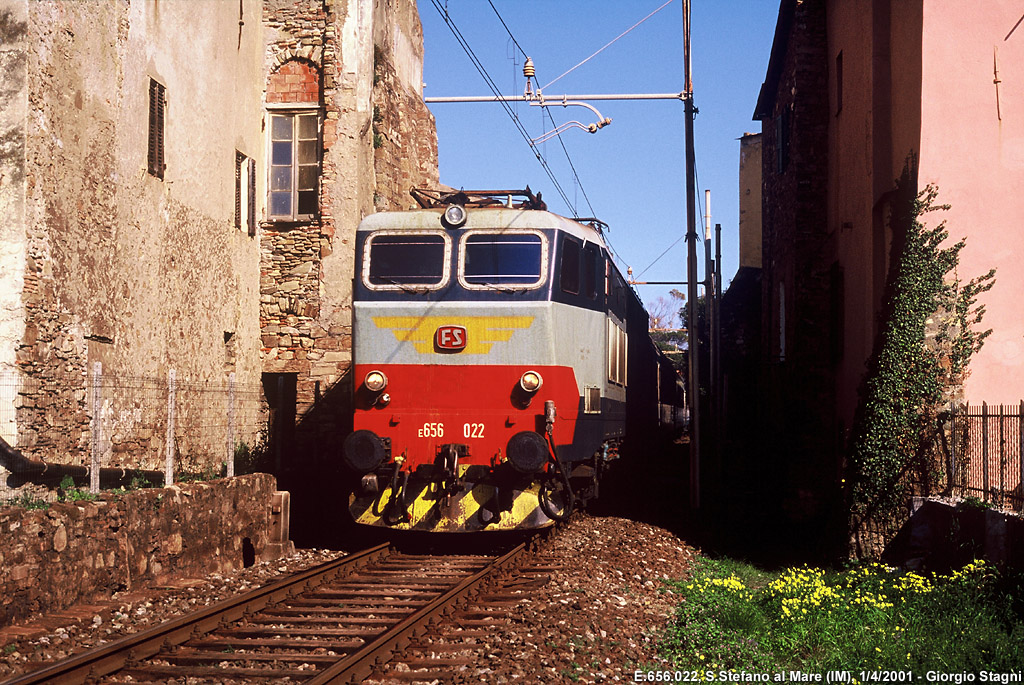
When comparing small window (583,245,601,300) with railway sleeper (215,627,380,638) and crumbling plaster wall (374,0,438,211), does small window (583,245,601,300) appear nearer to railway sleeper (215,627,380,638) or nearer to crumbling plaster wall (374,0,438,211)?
railway sleeper (215,627,380,638)

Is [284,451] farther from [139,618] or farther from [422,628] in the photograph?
[422,628]

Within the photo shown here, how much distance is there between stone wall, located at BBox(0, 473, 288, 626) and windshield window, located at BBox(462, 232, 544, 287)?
11.9 ft

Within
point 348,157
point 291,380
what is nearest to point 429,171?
point 348,157

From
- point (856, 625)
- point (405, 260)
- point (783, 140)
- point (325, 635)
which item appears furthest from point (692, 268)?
point (325, 635)

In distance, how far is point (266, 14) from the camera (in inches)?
712

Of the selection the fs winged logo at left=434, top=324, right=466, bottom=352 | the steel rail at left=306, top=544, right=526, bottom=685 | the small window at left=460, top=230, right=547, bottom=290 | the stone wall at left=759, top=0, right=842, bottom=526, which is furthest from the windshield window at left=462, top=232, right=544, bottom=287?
the stone wall at left=759, top=0, right=842, bottom=526

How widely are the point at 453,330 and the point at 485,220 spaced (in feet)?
4.65

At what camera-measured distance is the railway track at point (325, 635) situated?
6414 millimetres

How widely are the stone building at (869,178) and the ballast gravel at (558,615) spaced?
270 cm

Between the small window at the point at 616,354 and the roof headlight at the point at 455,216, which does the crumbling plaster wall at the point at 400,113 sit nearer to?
the small window at the point at 616,354

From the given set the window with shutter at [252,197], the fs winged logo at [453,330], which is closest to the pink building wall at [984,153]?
the fs winged logo at [453,330]

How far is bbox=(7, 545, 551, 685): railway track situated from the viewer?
6.41 meters

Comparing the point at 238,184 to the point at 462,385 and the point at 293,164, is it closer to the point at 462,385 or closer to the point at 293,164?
the point at 293,164

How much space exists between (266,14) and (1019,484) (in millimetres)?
14626
